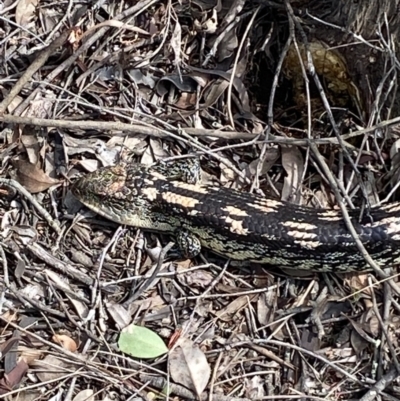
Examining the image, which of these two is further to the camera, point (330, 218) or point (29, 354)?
point (330, 218)

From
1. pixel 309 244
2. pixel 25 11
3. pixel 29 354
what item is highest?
pixel 25 11

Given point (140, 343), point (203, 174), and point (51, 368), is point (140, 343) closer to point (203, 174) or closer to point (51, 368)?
point (51, 368)

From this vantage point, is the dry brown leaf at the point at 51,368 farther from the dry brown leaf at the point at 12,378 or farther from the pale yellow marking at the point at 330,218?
the pale yellow marking at the point at 330,218

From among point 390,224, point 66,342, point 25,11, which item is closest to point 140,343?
point 66,342

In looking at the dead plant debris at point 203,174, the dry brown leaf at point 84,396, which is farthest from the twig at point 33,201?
the dry brown leaf at point 84,396

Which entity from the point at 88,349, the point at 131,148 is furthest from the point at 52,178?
the point at 88,349
